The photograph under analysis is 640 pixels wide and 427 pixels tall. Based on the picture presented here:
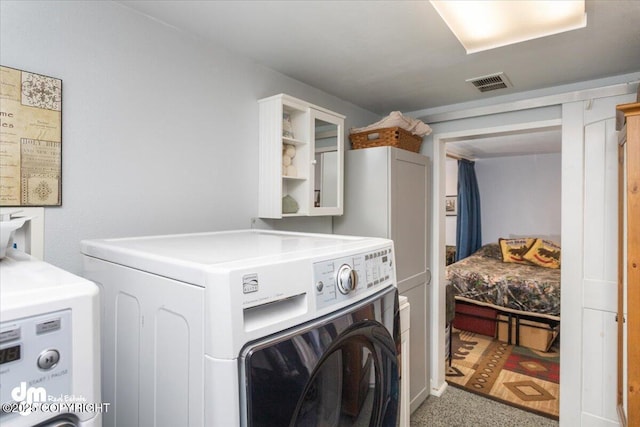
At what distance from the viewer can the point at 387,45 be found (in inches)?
69.4

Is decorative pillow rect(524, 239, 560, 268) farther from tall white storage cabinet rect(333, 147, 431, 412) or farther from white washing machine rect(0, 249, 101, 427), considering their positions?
white washing machine rect(0, 249, 101, 427)

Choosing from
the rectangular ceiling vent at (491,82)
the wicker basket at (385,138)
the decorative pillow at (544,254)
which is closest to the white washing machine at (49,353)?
the wicker basket at (385,138)

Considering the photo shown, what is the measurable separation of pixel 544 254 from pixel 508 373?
7.42 feet

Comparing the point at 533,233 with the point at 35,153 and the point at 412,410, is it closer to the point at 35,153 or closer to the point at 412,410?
the point at 412,410

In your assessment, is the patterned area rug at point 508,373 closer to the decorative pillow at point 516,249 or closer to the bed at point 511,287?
the bed at point 511,287

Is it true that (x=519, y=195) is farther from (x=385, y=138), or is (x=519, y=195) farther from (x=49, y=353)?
(x=49, y=353)

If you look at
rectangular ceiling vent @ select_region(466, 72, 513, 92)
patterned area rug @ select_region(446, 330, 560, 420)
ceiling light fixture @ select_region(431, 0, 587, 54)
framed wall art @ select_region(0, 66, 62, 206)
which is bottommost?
patterned area rug @ select_region(446, 330, 560, 420)

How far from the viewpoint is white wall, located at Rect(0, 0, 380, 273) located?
1.27 m

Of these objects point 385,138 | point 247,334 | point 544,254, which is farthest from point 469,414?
point 544,254

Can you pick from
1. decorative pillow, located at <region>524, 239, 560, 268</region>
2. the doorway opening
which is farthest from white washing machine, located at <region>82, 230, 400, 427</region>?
decorative pillow, located at <region>524, 239, 560, 268</region>

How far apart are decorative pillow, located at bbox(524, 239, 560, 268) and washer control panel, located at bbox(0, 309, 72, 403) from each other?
5365 mm

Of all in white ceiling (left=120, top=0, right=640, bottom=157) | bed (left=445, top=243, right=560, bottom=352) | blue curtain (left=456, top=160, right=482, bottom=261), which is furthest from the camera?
blue curtain (left=456, top=160, right=482, bottom=261)

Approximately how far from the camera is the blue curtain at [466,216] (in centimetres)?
593

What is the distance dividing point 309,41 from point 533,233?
5.54 meters
